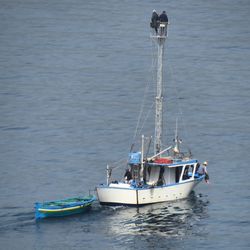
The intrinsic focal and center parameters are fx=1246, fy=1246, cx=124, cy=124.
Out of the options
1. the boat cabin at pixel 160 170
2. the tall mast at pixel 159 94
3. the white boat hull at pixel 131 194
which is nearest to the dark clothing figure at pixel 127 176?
the boat cabin at pixel 160 170

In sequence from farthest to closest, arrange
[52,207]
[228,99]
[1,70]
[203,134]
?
[1,70] < [228,99] < [203,134] < [52,207]

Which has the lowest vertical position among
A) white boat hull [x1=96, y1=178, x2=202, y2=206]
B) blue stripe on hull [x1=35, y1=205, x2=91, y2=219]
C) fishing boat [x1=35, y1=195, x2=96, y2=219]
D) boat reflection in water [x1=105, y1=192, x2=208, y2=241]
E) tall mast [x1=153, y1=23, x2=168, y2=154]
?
boat reflection in water [x1=105, y1=192, x2=208, y2=241]

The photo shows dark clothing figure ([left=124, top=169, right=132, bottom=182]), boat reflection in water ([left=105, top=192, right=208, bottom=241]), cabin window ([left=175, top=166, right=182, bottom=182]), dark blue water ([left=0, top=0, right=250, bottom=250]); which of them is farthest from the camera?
cabin window ([left=175, top=166, right=182, bottom=182])

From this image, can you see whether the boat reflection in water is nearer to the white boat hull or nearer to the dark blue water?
the dark blue water

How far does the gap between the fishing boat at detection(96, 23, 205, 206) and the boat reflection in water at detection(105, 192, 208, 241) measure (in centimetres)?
97

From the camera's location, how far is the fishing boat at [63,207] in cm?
11719

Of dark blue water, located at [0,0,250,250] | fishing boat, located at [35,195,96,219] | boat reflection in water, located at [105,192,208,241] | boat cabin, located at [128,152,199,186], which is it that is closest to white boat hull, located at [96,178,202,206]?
boat reflection in water, located at [105,192,208,241]

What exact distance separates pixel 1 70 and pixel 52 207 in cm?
8098

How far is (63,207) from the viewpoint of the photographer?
118 metres

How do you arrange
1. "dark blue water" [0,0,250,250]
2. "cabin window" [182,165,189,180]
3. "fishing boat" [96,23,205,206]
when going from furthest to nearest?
1. "cabin window" [182,165,189,180]
2. "fishing boat" [96,23,205,206]
3. "dark blue water" [0,0,250,250]

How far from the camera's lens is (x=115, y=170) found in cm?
13612

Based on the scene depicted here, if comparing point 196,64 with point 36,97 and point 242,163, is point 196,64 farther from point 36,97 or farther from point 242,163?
point 242,163

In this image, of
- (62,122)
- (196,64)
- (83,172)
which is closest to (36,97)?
(62,122)

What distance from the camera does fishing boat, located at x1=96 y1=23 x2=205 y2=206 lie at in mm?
120875
